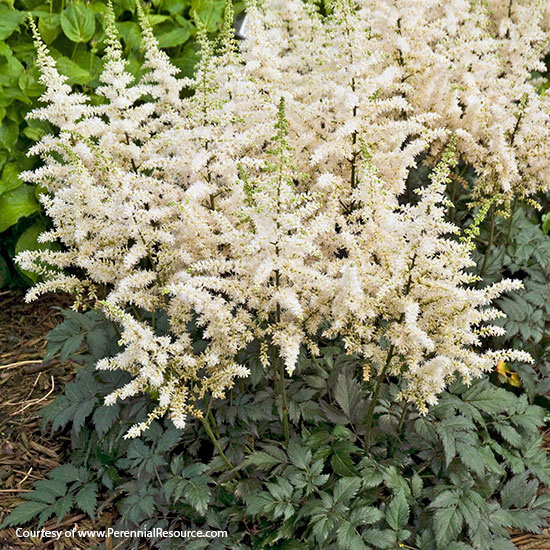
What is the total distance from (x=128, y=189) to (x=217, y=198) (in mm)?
677

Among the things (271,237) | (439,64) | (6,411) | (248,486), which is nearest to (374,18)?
(439,64)

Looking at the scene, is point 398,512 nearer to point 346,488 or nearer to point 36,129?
point 346,488

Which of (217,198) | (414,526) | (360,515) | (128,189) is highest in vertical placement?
(128,189)

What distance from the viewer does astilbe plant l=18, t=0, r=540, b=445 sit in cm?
270

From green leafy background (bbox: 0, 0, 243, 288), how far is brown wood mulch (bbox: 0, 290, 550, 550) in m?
0.35

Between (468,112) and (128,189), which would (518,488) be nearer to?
(468,112)

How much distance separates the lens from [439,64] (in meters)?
3.90

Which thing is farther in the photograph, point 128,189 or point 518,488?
point 518,488

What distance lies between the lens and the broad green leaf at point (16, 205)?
15.1ft

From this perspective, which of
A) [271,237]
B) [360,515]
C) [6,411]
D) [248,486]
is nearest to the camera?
[271,237]

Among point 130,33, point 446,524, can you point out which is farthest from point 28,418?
point 130,33

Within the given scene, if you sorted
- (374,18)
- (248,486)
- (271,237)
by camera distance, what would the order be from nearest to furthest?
(271,237) < (248,486) < (374,18)

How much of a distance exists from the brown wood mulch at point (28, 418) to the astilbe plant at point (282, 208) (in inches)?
40.7

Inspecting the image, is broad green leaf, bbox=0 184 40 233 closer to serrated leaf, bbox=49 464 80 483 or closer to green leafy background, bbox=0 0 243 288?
green leafy background, bbox=0 0 243 288
